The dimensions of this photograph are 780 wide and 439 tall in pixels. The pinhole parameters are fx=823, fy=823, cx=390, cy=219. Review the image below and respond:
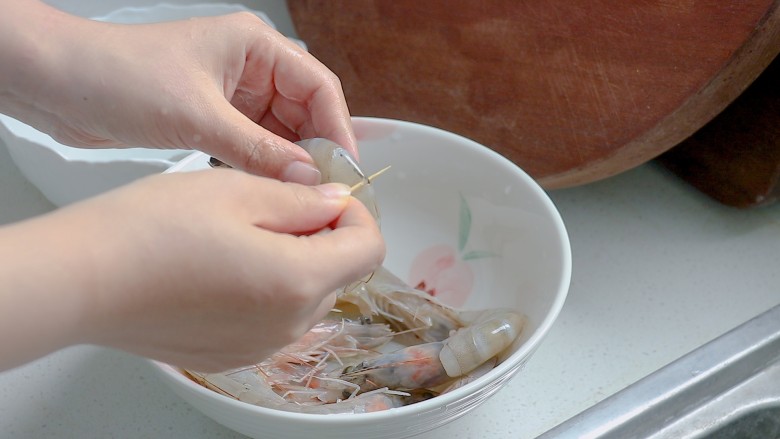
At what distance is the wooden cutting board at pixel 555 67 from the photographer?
2.47 ft

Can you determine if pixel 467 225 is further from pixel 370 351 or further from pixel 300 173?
pixel 300 173

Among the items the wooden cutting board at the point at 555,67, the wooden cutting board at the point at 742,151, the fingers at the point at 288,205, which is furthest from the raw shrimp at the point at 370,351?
the wooden cutting board at the point at 742,151

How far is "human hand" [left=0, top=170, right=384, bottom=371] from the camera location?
394 mm

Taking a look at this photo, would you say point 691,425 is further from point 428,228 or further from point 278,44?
point 278,44

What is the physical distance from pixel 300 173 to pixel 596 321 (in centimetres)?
38

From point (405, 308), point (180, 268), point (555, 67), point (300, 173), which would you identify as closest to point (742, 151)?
point (555, 67)

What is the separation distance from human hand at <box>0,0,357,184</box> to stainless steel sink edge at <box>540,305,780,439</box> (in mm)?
297

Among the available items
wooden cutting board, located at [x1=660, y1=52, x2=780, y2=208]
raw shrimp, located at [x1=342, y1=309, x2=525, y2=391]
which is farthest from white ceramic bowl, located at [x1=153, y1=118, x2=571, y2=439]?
wooden cutting board, located at [x1=660, y1=52, x2=780, y2=208]

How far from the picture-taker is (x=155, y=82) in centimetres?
58

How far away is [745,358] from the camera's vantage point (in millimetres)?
702

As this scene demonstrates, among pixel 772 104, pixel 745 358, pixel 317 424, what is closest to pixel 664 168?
pixel 772 104

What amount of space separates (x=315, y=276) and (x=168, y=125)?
0.71 ft

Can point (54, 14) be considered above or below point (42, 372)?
above

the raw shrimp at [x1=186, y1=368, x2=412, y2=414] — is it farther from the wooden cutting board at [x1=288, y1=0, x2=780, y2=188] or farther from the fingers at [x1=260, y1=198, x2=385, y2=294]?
the wooden cutting board at [x1=288, y1=0, x2=780, y2=188]
